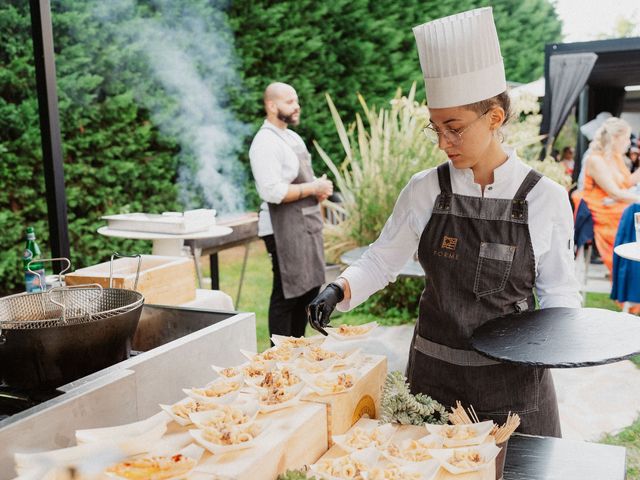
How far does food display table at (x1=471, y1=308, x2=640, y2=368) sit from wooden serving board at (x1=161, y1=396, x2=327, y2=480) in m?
0.42

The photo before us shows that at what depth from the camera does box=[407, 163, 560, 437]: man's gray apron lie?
1826 millimetres

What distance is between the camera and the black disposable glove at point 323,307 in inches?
72.0

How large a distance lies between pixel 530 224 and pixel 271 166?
8.39ft

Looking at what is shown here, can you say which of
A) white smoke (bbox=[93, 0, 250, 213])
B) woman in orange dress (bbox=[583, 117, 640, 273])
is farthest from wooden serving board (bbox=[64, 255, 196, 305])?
white smoke (bbox=[93, 0, 250, 213])

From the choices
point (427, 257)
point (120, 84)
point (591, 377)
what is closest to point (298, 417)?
point (427, 257)

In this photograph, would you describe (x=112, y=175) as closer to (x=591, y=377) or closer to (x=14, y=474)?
(x=591, y=377)

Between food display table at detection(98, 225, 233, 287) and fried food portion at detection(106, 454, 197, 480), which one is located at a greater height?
food display table at detection(98, 225, 233, 287)

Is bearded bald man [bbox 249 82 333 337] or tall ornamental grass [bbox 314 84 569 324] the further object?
tall ornamental grass [bbox 314 84 569 324]

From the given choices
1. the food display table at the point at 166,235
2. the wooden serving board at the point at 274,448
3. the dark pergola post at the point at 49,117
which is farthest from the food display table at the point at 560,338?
the food display table at the point at 166,235

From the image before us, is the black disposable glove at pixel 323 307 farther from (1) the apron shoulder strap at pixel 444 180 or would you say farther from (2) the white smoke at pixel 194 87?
(2) the white smoke at pixel 194 87

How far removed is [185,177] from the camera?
791 centimetres

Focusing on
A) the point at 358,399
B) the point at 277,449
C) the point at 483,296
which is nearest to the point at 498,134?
the point at 483,296

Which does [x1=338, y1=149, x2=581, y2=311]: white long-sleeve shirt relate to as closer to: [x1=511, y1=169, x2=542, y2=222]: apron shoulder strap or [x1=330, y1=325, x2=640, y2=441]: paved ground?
[x1=511, y1=169, x2=542, y2=222]: apron shoulder strap

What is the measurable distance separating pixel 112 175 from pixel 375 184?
3.08 metres
